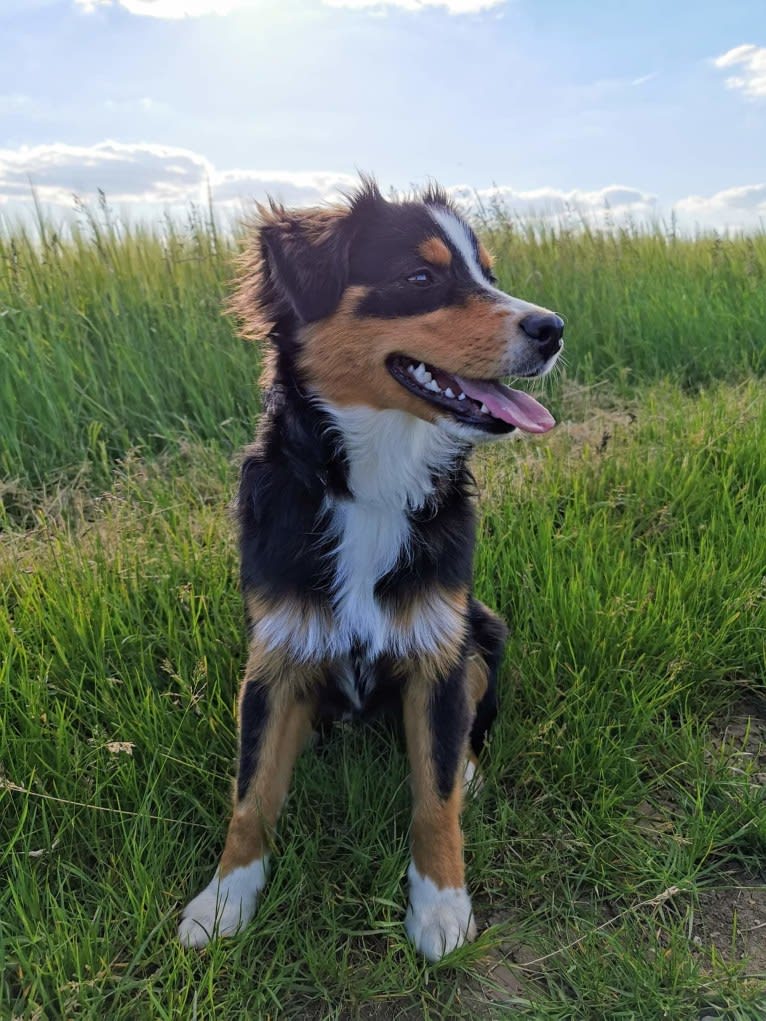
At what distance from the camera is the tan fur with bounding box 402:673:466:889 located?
2.12m

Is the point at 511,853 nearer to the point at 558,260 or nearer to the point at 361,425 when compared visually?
the point at 361,425

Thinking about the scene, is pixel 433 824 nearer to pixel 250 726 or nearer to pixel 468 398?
pixel 250 726

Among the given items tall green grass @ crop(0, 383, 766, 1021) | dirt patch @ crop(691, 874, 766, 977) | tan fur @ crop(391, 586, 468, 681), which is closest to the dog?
tan fur @ crop(391, 586, 468, 681)

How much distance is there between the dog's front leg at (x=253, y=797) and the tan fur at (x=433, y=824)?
0.39 metres

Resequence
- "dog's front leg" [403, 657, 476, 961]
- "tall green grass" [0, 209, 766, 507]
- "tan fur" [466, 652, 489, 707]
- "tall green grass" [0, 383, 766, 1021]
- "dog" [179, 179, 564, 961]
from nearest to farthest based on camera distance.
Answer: "tall green grass" [0, 383, 766, 1021] < "dog's front leg" [403, 657, 476, 961] < "dog" [179, 179, 564, 961] < "tan fur" [466, 652, 489, 707] < "tall green grass" [0, 209, 766, 507]

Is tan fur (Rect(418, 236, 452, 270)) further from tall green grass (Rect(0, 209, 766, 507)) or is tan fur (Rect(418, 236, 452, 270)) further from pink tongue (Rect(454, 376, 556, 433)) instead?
tall green grass (Rect(0, 209, 766, 507))

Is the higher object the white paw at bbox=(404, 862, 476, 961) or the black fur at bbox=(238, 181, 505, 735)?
the black fur at bbox=(238, 181, 505, 735)

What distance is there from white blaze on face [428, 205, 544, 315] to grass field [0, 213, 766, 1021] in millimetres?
1151

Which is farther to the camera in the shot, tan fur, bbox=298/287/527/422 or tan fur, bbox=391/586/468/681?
tan fur, bbox=391/586/468/681

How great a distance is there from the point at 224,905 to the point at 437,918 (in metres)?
0.56

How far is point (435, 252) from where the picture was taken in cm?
229

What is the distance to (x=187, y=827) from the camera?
2322 mm

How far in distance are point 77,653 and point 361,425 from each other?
4.38ft

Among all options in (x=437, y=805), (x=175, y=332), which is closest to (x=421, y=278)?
(x=437, y=805)
